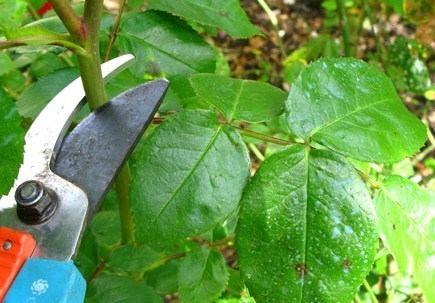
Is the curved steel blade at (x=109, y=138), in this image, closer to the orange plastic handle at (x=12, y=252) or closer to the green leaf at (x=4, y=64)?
the orange plastic handle at (x=12, y=252)

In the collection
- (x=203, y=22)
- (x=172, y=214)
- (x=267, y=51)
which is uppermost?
(x=203, y=22)

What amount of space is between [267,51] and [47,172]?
227 cm

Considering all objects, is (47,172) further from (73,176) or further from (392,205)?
(392,205)

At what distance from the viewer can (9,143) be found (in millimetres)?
677

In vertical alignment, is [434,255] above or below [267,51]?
above

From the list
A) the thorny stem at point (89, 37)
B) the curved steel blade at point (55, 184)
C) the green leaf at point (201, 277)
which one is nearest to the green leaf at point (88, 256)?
the green leaf at point (201, 277)

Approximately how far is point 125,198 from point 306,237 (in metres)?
0.38

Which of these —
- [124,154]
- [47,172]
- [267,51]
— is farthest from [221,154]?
[267,51]

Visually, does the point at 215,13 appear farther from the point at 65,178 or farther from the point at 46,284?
the point at 46,284

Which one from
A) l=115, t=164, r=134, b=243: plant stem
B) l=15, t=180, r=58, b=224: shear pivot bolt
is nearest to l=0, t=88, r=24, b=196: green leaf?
l=15, t=180, r=58, b=224: shear pivot bolt

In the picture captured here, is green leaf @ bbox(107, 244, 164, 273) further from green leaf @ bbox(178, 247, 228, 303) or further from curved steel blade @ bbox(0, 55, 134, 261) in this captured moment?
curved steel blade @ bbox(0, 55, 134, 261)

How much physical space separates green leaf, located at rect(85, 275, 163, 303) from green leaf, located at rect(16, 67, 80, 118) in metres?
0.37

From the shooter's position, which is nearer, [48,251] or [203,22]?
[48,251]

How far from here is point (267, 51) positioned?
299 cm
